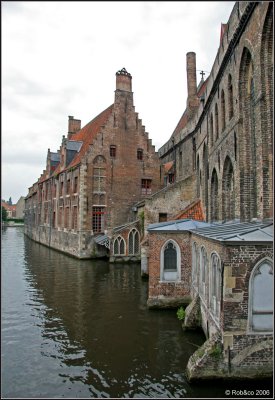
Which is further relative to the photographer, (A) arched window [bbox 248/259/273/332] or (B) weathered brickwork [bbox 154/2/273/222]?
(B) weathered brickwork [bbox 154/2/273/222]

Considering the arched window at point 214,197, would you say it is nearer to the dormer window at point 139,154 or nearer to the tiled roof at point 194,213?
the tiled roof at point 194,213

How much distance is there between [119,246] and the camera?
904 inches

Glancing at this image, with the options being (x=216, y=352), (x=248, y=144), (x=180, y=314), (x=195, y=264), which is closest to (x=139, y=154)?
(x=195, y=264)

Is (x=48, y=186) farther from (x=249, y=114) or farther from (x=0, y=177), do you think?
(x=0, y=177)

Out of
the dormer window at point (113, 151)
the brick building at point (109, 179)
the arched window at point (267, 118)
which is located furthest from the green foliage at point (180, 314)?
the dormer window at point (113, 151)

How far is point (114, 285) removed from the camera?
15.8 metres

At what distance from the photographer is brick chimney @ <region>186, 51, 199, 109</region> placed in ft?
81.8

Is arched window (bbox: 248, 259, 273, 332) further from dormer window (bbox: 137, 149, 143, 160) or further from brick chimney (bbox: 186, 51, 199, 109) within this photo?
dormer window (bbox: 137, 149, 143, 160)

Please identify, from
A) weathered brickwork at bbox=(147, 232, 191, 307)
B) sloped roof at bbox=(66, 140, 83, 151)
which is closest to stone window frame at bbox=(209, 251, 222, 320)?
weathered brickwork at bbox=(147, 232, 191, 307)

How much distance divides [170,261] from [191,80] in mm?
18001

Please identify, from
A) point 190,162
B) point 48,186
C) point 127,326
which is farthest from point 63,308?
point 48,186

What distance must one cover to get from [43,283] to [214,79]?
42.5 feet

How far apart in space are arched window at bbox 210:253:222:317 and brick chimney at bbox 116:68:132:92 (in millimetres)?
22017

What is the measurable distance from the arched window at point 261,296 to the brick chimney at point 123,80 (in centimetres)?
2331
